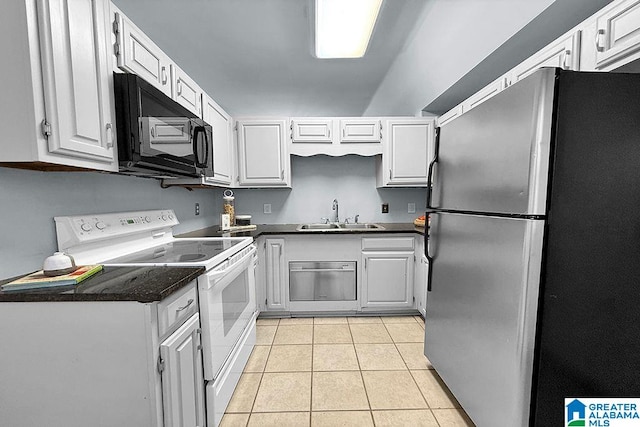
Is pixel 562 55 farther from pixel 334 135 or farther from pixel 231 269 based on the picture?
pixel 231 269

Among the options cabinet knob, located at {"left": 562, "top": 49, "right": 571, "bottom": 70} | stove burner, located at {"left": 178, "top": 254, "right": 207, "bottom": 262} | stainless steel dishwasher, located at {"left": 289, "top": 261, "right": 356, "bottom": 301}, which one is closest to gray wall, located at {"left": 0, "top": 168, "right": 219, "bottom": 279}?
stove burner, located at {"left": 178, "top": 254, "right": 207, "bottom": 262}

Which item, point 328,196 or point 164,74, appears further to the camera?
point 328,196

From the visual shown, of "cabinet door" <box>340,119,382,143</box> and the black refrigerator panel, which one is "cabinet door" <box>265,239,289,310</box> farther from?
the black refrigerator panel

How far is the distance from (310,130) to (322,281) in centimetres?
155

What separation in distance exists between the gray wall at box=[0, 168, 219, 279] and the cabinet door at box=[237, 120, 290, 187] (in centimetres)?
120

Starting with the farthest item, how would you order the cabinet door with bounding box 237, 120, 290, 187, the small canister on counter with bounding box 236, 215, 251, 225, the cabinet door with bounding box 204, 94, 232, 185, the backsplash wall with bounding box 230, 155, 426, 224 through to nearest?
the backsplash wall with bounding box 230, 155, 426, 224 → the small canister on counter with bounding box 236, 215, 251, 225 → the cabinet door with bounding box 237, 120, 290, 187 → the cabinet door with bounding box 204, 94, 232, 185

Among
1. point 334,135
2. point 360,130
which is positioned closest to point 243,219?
point 334,135

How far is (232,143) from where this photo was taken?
9.16 ft

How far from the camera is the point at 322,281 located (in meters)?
2.68

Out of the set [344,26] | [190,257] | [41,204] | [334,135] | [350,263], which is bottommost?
[350,263]

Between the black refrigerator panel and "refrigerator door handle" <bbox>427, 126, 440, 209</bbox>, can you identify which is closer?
the black refrigerator panel

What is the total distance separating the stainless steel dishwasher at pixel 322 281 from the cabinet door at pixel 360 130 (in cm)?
130

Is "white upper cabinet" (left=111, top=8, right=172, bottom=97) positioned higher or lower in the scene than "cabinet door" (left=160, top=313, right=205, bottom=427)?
higher

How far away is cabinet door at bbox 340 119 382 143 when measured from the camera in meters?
2.90
